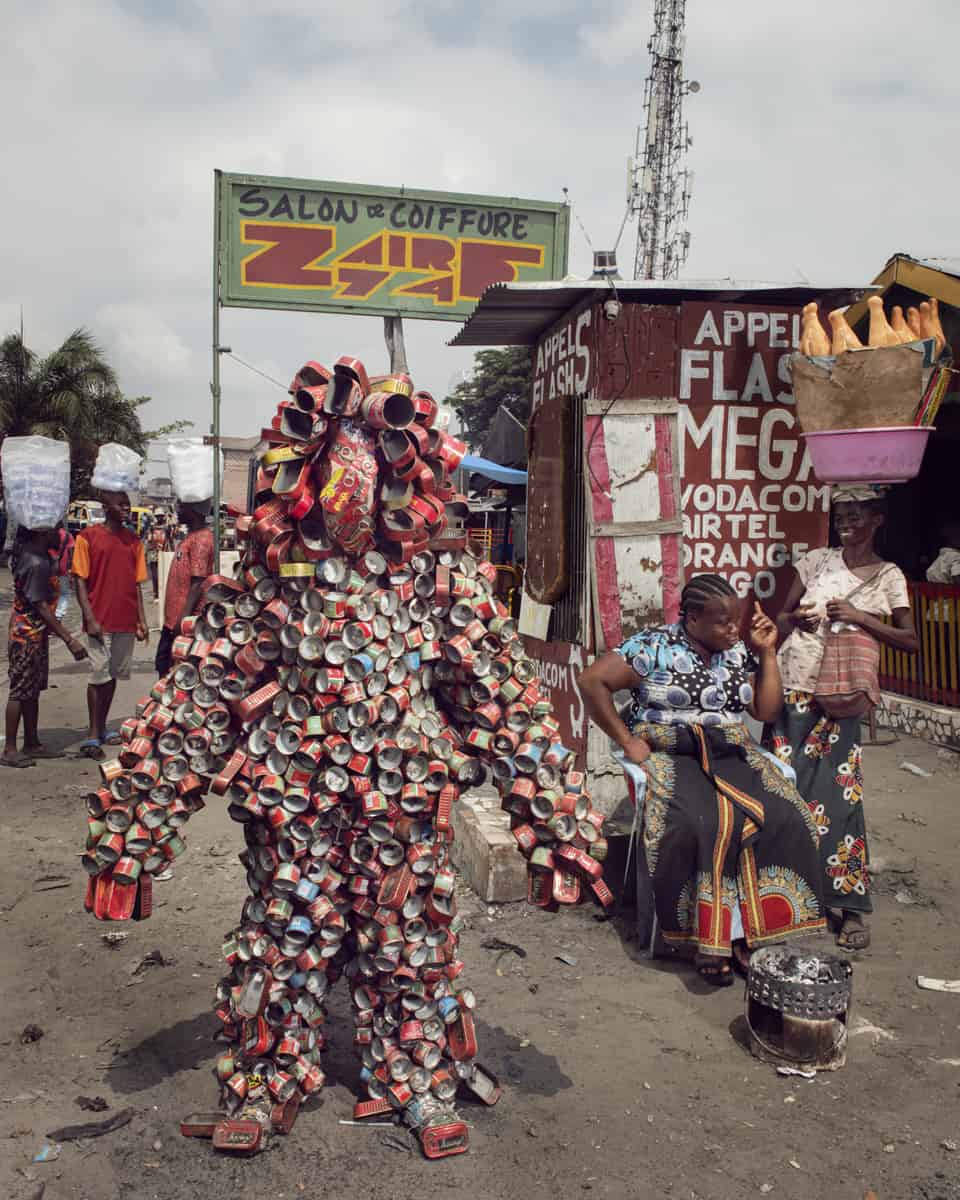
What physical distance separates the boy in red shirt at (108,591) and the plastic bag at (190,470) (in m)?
0.59

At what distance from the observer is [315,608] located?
8.72ft

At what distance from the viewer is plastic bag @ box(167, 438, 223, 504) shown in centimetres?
626

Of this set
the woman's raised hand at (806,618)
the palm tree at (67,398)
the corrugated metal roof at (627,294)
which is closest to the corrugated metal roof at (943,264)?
the corrugated metal roof at (627,294)

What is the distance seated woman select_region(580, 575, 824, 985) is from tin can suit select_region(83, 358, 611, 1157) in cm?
113

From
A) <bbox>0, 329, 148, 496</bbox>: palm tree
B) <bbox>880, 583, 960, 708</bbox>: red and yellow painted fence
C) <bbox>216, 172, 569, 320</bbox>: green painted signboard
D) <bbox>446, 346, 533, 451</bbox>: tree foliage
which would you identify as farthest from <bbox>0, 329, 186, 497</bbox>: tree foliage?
<bbox>880, 583, 960, 708</bbox>: red and yellow painted fence

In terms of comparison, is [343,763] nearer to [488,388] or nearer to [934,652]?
[934,652]

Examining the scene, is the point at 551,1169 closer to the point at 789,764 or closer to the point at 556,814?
the point at 556,814

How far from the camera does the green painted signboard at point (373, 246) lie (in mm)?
8125

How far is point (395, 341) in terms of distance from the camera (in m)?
8.66

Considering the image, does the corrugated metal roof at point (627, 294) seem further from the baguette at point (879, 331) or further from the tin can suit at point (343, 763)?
the tin can suit at point (343, 763)

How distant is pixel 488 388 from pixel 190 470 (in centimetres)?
2367

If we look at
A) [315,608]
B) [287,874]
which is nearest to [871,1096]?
[287,874]

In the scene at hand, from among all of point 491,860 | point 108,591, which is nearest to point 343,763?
point 491,860

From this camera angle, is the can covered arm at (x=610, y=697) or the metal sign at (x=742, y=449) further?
the metal sign at (x=742, y=449)
